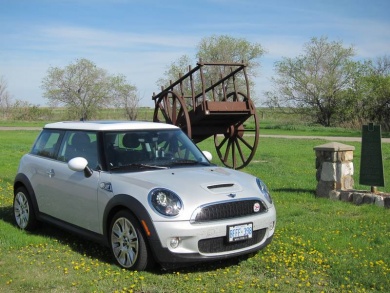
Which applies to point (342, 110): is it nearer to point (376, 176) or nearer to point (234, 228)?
point (376, 176)

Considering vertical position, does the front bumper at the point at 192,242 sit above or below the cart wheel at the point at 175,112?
below

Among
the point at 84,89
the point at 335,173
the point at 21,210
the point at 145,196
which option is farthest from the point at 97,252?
the point at 84,89

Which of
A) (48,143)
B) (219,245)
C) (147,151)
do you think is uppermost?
(48,143)

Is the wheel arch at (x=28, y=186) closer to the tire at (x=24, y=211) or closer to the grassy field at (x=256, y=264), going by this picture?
the tire at (x=24, y=211)

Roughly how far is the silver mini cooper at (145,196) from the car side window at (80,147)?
1cm

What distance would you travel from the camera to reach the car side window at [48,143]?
270 inches

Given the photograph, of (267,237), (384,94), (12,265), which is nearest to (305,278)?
(267,237)

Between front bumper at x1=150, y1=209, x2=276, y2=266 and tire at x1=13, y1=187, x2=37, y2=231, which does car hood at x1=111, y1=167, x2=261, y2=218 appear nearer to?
front bumper at x1=150, y1=209, x2=276, y2=266

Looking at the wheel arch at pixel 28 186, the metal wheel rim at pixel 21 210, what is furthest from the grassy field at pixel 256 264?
the wheel arch at pixel 28 186

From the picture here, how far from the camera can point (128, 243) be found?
207 inches

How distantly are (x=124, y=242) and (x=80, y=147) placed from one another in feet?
5.21

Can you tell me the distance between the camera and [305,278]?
5051mm

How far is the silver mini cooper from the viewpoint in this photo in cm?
499

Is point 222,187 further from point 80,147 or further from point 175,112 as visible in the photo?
point 175,112
